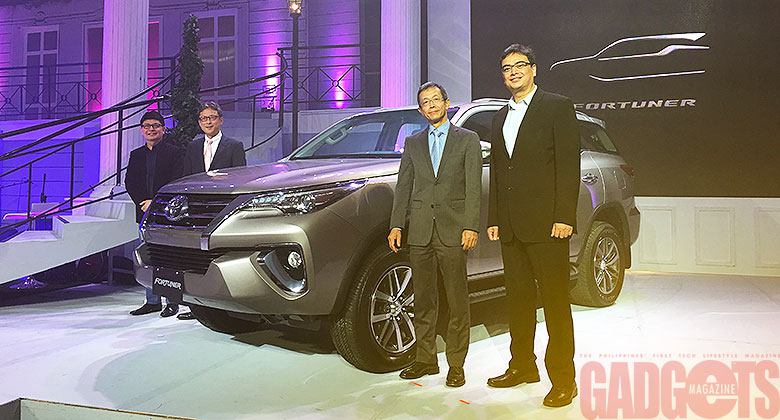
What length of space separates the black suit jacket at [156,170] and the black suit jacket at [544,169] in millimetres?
3176

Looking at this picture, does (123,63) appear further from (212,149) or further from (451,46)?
(451,46)

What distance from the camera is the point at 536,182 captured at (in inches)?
128

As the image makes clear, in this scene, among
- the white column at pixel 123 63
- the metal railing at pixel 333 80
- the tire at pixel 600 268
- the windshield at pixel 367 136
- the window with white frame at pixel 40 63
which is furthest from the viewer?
the window with white frame at pixel 40 63

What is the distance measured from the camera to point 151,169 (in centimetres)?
556

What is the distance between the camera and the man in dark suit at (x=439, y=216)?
11.4 ft

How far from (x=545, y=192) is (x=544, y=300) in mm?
519

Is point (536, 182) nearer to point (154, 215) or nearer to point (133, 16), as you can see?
point (154, 215)

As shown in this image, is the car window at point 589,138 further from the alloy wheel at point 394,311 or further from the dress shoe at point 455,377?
the dress shoe at point 455,377

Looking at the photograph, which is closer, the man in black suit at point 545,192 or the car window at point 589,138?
the man in black suit at point 545,192

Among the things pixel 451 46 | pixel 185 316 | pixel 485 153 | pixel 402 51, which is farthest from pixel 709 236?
pixel 185 316

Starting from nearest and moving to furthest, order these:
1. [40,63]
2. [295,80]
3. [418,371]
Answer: [418,371], [295,80], [40,63]

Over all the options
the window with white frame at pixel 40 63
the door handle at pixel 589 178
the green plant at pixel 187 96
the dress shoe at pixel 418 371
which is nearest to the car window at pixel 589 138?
the door handle at pixel 589 178

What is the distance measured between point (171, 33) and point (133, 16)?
6.92 metres

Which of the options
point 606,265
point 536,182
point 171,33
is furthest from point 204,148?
point 171,33
